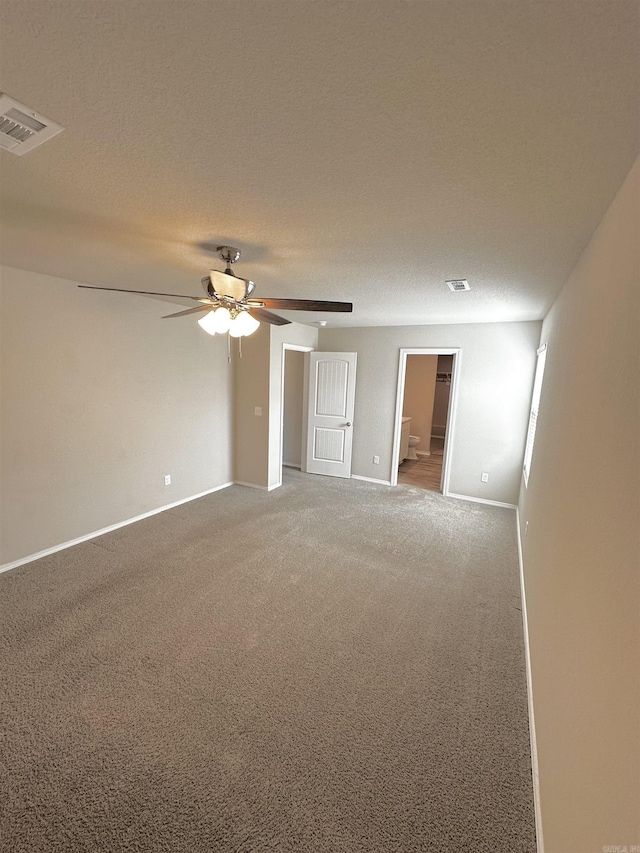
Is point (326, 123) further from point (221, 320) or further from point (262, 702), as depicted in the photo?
point (262, 702)

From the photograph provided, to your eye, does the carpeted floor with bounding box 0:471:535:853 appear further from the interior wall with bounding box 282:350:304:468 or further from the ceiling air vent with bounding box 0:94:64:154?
the interior wall with bounding box 282:350:304:468

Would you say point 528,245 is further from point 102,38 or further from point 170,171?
point 102,38

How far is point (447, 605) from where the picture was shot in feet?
8.84

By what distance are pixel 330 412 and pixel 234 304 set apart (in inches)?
138

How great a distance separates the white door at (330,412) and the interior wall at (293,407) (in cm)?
52

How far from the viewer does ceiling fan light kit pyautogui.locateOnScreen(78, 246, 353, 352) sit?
2.21 meters

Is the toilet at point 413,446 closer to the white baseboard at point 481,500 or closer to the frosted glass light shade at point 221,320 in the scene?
the white baseboard at point 481,500

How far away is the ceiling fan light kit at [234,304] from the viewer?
2.21 metres

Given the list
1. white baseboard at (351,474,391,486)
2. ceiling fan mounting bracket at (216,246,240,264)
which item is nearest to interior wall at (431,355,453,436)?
white baseboard at (351,474,391,486)

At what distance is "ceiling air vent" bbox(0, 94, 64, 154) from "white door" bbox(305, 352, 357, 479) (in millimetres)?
4499

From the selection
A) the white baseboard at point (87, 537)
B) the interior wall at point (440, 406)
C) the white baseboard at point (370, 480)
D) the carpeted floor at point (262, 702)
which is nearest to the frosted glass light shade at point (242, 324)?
the carpeted floor at point (262, 702)

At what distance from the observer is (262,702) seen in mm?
1847

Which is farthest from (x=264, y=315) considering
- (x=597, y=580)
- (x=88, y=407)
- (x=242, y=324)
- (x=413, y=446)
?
(x=413, y=446)

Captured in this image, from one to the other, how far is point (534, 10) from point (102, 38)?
3.09 ft
